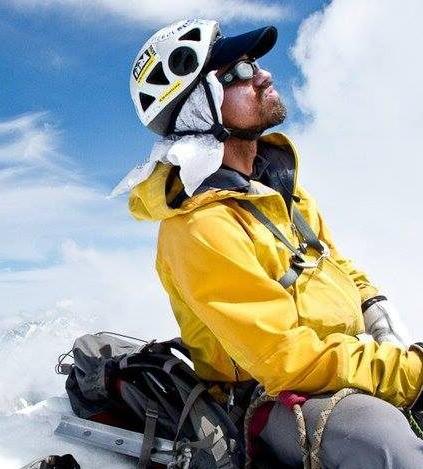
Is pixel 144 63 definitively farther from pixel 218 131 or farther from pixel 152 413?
pixel 152 413

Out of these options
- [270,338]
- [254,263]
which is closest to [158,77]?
[254,263]

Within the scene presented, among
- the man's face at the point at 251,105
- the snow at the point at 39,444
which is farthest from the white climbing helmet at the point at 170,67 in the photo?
the snow at the point at 39,444

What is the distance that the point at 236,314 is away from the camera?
380 centimetres

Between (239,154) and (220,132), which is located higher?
(220,132)

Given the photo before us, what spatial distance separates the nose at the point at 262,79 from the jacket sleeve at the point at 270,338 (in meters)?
1.80

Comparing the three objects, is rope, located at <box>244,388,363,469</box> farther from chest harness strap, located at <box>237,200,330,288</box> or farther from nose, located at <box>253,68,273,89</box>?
nose, located at <box>253,68,273,89</box>

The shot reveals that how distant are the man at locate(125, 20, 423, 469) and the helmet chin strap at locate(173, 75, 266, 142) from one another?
0.03ft

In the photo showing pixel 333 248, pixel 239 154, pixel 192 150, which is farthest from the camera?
pixel 333 248

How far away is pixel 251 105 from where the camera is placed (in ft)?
17.1

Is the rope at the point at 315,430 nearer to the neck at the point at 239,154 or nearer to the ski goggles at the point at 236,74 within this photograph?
the neck at the point at 239,154

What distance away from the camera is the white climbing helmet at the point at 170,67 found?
5.13 meters

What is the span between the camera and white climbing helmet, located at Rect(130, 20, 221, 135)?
5.13 meters

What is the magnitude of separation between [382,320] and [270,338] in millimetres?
1963

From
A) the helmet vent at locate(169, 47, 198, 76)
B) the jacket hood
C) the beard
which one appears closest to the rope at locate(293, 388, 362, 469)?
the jacket hood
